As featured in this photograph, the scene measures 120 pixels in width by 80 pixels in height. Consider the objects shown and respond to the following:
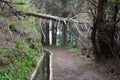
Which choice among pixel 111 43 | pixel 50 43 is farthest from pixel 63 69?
pixel 50 43

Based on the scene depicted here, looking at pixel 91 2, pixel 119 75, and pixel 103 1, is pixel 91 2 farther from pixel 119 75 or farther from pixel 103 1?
pixel 119 75

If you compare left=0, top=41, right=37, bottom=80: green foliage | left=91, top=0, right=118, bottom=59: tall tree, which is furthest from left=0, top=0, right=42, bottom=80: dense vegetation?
left=91, top=0, right=118, bottom=59: tall tree

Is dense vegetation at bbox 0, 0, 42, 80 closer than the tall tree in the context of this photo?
Yes

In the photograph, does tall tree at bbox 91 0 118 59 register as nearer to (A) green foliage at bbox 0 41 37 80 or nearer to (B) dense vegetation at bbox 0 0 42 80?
(B) dense vegetation at bbox 0 0 42 80

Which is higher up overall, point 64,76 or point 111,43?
point 111,43

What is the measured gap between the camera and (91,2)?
42.8ft

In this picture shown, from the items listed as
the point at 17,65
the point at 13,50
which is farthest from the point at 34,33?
the point at 17,65

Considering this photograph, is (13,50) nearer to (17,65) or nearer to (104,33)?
(17,65)

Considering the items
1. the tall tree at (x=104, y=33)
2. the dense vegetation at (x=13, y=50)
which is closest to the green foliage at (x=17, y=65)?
the dense vegetation at (x=13, y=50)

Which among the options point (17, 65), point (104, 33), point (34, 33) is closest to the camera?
point (17, 65)

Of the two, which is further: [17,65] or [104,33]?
[104,33]

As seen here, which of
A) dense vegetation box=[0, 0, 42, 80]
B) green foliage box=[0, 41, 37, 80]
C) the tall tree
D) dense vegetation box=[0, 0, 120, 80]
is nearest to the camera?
green foliage box=[0, 41, 37, 80]

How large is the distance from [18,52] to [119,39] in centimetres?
636

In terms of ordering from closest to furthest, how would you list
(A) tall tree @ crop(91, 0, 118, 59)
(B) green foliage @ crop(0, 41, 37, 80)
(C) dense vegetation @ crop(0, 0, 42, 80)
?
1. (B) green foliage @ crop(0, 41, 37, 80)
2. (C) dense vegetation @ crop(0, 0, 42, 80)
3. (A) tall tree @ crop(91, 0, 118, 59)
